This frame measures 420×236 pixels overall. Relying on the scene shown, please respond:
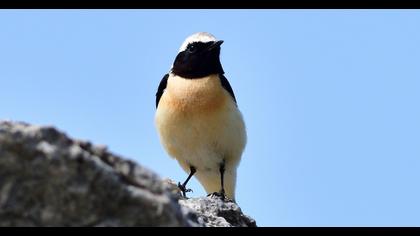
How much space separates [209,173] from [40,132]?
28.3 feet

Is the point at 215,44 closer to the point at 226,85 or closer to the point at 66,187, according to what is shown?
the point at 226,85

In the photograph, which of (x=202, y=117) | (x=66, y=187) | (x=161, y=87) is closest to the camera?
(x=66, y=187)

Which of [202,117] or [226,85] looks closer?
[202,117]

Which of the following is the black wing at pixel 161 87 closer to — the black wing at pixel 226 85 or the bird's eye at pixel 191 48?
the bird's eye at pixel 191 48

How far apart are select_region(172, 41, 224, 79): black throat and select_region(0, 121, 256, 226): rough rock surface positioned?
8393 millimetres

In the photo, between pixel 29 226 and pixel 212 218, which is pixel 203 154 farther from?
pixel 29 226

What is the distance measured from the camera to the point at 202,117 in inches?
414

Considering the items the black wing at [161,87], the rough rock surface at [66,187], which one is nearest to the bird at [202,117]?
the black wing at [161,87]

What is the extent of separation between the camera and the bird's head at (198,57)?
1141 centimetres

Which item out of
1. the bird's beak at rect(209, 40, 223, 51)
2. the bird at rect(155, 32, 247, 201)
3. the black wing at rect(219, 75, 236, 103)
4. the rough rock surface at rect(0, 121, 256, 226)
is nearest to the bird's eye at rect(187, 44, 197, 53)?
the bird at rect(155, 32, 247, 201)

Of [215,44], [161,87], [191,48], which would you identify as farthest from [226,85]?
[161,87]

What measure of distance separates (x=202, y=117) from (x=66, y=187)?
7697 mm

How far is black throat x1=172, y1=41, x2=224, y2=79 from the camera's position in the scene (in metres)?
11.4

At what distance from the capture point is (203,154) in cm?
1093
